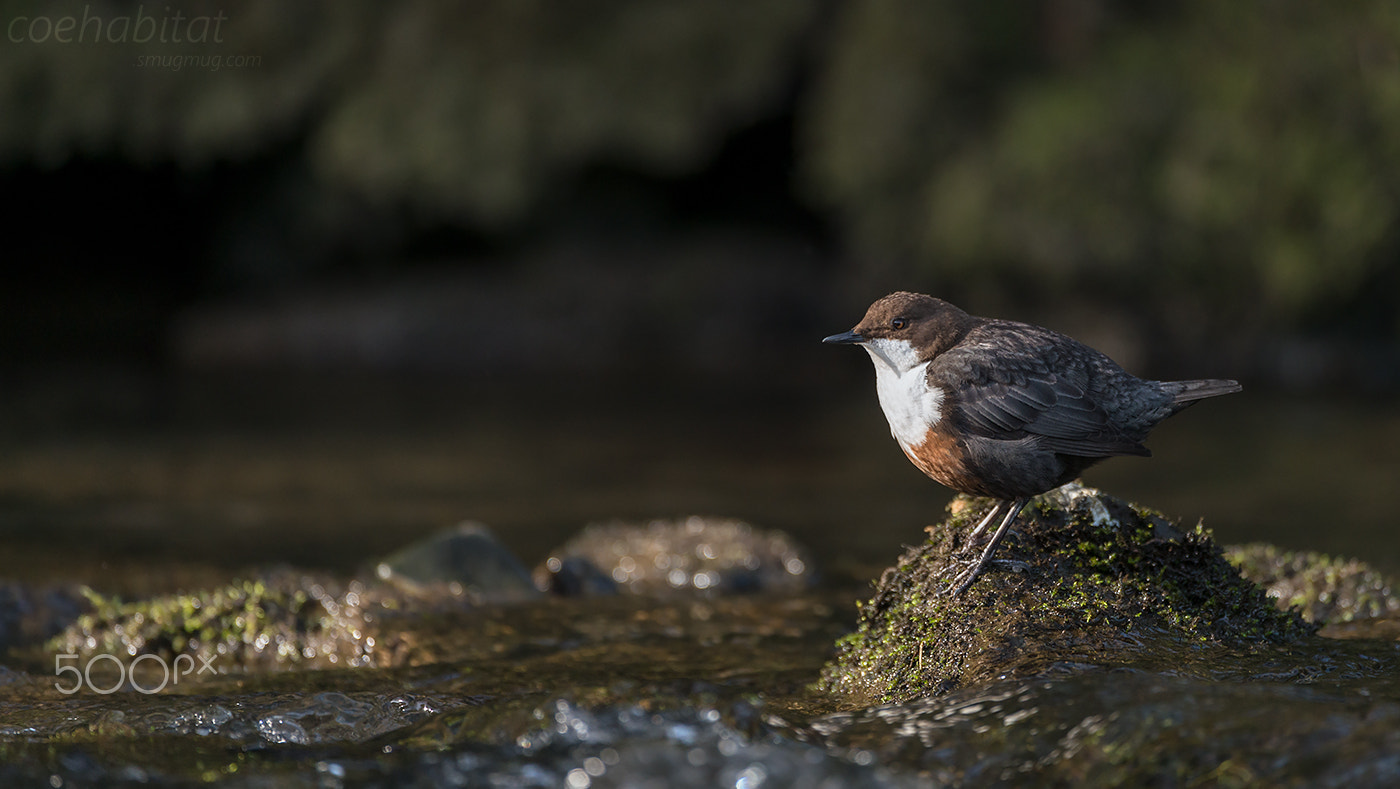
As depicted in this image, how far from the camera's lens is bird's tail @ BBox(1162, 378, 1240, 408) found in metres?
3.66

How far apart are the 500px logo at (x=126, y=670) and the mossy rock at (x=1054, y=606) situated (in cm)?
231

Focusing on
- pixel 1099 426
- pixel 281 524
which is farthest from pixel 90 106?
pixel 1099 426

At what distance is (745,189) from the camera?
53.7 feet

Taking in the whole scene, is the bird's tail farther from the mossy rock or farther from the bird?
the mossy rock

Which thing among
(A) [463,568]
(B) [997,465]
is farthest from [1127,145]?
(B) [997,465]

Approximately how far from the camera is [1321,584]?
15.7 feet

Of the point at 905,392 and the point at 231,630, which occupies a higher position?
the point at 905,392

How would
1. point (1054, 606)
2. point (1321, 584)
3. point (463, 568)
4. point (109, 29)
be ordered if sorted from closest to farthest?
point (1054, 606), point (1321, 584), point (463, 568), point (109, 29)

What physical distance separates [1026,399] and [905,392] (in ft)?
1.23

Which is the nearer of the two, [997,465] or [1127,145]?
[997,465]

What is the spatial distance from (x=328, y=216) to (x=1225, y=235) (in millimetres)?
10586

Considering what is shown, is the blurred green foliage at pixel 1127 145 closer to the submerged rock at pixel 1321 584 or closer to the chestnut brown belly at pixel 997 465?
the submerged rock at pixel 1321 584

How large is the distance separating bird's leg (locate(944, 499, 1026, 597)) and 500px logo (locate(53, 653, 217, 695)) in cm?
268

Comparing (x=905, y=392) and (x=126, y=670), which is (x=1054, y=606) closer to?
(x=905, y=392)
